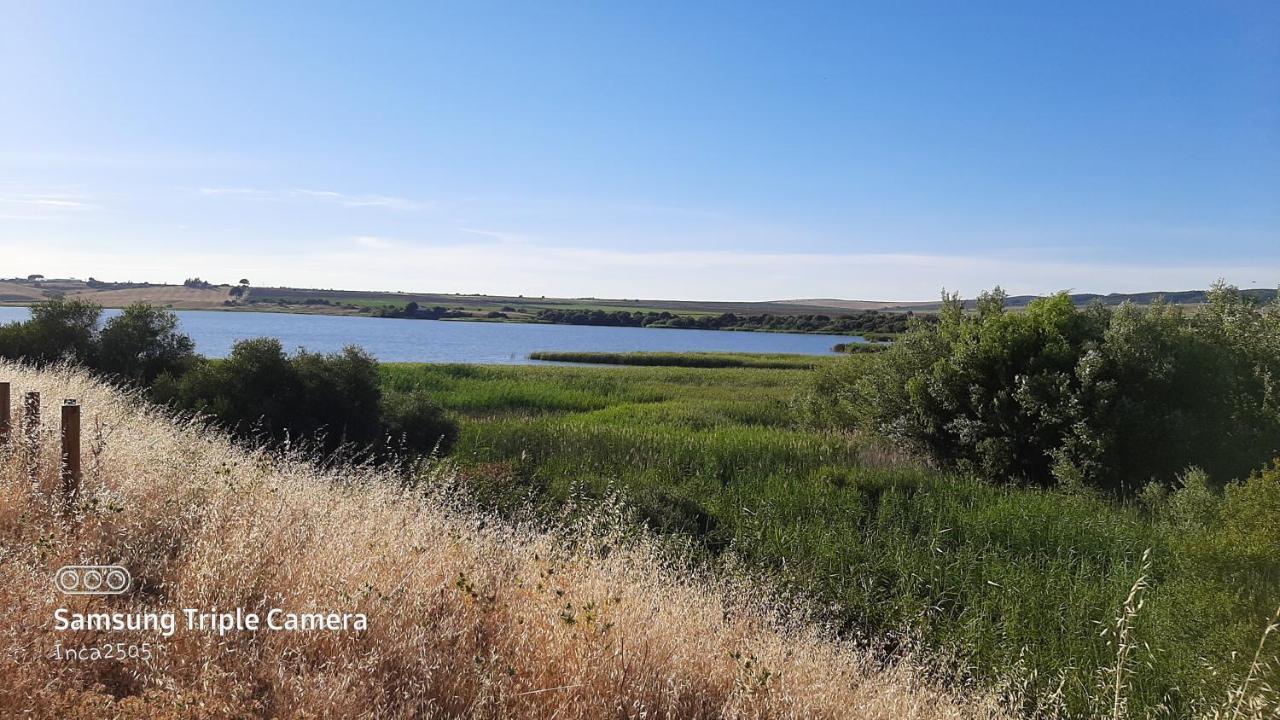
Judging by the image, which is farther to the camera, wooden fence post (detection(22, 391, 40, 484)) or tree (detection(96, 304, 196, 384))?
tree (detection(96, 304, 196, 384))

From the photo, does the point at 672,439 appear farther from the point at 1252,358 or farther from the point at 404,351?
the point at 404,351

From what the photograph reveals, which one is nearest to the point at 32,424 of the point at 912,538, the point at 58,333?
the point at 912,538

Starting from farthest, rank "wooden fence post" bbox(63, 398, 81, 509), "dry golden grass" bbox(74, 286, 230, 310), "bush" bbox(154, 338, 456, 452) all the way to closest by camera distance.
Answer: "dry golden grass" bbox(74, 286, 230, 310), "bush" bbox(154, 338, 456, 452), "wooden fence post" bbox(63, 398, 81, 509)

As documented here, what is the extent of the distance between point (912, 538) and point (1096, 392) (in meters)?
5.88

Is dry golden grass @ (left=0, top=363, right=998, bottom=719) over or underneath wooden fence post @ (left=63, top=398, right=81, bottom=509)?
underneath

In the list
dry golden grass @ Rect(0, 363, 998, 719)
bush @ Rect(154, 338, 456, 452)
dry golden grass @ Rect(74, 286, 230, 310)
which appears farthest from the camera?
dry golden grass @ Rect(74, 286, 230, 310)

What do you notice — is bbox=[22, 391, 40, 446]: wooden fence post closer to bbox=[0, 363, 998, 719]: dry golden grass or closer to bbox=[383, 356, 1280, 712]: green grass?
bbox=[0, 363, 998, 719]: dry golden grass

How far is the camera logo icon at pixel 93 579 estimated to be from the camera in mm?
5055

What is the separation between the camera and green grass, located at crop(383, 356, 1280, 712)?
25.1 feet

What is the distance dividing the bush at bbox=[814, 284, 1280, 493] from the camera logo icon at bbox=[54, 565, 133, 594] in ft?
45.9

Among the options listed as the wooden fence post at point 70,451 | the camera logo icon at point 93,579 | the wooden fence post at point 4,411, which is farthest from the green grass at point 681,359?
the camera logo icon at point 93,579

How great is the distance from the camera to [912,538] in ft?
36.2

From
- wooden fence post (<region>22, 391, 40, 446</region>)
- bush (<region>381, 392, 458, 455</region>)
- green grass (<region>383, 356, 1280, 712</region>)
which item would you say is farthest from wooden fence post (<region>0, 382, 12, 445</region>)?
bush (<region>381, 392, 458, 455</region>)

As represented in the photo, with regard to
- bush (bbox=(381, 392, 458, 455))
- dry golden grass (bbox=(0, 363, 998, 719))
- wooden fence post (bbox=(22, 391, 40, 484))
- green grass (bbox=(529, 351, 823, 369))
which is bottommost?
green grass (bbox=(529, 351, 823, 369))
